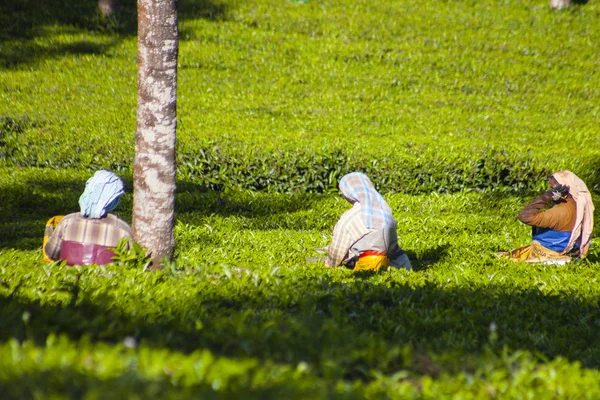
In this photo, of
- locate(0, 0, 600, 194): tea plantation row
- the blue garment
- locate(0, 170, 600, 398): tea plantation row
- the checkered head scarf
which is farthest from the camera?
locate(0, 0, 600, 194): tea plantation row

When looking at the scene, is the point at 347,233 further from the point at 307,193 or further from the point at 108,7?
the point at 108,7

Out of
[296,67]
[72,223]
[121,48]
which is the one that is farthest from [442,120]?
[72,223]

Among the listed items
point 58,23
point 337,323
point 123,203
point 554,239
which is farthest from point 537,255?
point 58,23

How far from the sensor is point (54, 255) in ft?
18.5

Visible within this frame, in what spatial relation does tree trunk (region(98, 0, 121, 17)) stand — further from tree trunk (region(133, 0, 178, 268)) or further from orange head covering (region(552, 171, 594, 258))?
orange head covering (region(552, 171, 594, 258))

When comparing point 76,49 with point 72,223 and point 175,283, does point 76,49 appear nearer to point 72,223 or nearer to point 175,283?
point 72,223

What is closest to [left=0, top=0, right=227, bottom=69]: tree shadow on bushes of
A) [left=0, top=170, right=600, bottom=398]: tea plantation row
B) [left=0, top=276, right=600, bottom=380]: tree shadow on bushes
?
[left=0, top=170, right=600, bottom=398]: tea plantation row

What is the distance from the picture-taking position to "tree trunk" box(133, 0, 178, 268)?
5.70 meters

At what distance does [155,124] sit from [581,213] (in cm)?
497

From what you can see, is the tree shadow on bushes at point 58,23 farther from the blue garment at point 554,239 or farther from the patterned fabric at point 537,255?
the blue garment at point 554,239

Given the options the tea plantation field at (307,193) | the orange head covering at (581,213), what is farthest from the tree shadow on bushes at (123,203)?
the orange head covering at (581,213)

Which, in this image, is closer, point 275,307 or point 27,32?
point 275,307

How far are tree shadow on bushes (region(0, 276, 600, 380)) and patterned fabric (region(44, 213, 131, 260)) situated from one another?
135cm

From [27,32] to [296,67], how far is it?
8263mm
